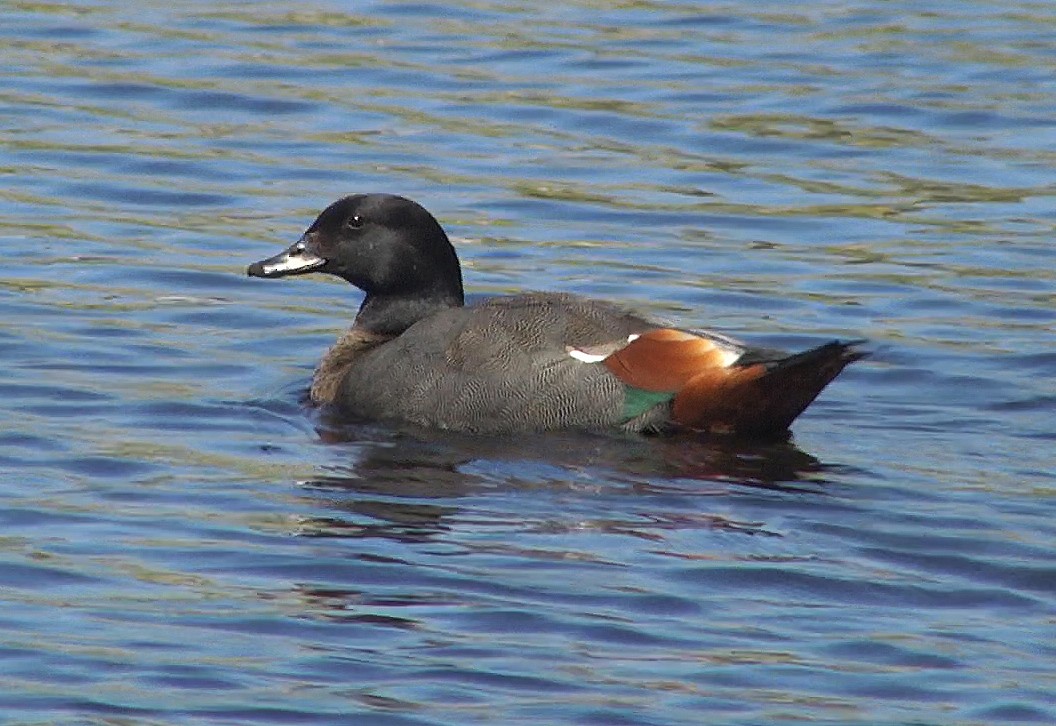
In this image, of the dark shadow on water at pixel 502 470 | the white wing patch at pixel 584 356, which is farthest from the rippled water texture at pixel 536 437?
the white wing patch at pixel 584 356

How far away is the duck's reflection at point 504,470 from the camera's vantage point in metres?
8.09

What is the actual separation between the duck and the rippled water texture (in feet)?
0.51

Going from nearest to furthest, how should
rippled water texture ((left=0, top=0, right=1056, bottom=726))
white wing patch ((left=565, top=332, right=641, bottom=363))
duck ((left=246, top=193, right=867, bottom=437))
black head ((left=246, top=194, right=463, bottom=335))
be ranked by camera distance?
rippled water texture ((left=0, top=0, right=1056, bottom=726))
duck ((left=246, top=193, right=867, bottom=437))
white wing patch ((left=565, top=332, right=641, bottom=363))
black head ((left=246, top=194, right=463, bottom=335))

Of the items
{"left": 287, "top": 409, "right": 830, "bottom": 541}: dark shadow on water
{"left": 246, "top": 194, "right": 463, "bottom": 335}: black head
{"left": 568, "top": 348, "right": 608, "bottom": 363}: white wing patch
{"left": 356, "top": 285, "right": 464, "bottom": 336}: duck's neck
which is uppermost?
{"left": 246, "top": 194, "right": 463, "bottom": 335}: black head

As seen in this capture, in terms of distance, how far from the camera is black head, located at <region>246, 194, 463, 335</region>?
10305 millimetres

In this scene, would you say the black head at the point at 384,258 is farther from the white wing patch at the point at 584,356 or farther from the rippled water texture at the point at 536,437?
the white wing patch at the point at 584,356

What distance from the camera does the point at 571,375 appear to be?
9.29 metres

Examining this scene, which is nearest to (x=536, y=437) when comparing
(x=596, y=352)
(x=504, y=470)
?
(x=596, y=352)

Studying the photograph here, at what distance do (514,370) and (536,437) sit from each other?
28 centimetres

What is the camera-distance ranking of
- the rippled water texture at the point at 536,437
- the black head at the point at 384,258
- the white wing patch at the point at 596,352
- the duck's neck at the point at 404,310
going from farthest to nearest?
the duck's neck at the point at 404,310, the black head at the point at 384,258, the white wing patch at the point at 596,352, the rippled water texture at the point at 536,437

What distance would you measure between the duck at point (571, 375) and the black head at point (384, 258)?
46cm

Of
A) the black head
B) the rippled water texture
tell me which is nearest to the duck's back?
the rippled water texture

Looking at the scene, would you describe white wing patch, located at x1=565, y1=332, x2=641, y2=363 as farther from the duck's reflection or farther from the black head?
the black head

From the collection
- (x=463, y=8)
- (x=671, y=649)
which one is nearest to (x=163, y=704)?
(x=671, y=649)
